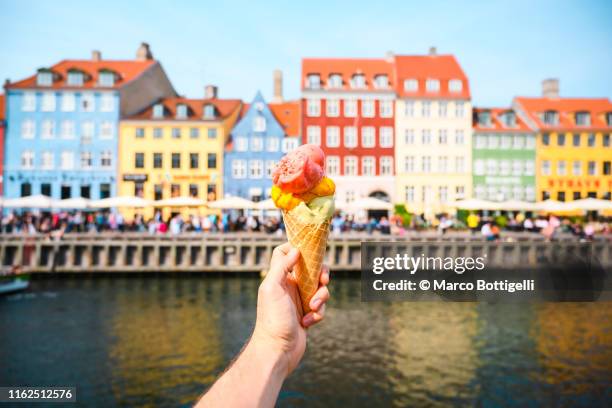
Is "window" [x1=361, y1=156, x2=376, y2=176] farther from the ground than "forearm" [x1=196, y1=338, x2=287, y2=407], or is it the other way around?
"window" [x1=361, y1=156, x2=376, y2=176]

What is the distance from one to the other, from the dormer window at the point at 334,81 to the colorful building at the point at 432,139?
5157mm

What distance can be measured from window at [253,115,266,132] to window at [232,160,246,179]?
3032 millimetres

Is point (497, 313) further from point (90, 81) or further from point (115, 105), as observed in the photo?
point (90, 81)

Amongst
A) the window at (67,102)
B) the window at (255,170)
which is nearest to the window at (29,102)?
the window at (67,102)

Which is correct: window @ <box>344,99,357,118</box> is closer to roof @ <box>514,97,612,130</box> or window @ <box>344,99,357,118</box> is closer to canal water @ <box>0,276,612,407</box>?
roof @ <box>514,97,612,130</box>

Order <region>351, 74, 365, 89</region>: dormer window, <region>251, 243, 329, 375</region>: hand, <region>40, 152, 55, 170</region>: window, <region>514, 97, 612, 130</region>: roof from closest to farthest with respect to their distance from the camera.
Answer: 1. <region>251, 243, 329, 375</region>: hand
2. <region>40, 152, 55, 170</region>: window
3. <region>351, 74, 365, 89</region>: dormer window
4. <region>514, 97, 612, 130</region>: roof

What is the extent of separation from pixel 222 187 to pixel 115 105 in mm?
11742

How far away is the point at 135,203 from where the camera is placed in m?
33.5

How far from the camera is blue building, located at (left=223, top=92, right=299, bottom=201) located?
47.8 meters

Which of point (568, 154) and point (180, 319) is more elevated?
point (568, 154)

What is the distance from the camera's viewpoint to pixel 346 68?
51.0 metres

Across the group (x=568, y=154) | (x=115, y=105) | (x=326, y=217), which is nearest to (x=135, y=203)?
(x=115, y=105)

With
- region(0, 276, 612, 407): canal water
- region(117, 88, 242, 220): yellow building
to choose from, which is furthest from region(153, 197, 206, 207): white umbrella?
region(117, 88, 242, 220): yellow building

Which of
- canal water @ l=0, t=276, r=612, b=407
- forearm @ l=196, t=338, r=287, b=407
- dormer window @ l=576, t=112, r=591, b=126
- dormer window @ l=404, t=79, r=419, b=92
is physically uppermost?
dormer window @ l=404, t=79, r=419, b=92
